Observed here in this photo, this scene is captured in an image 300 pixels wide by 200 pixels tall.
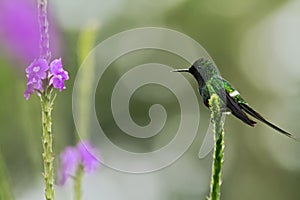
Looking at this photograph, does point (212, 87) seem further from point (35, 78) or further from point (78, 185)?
point (78, 185)

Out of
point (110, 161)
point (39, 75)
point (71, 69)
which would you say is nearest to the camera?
point (39, 75)

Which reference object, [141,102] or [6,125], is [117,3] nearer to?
[141,102]

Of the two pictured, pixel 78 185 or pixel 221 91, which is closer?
pixel 221 91

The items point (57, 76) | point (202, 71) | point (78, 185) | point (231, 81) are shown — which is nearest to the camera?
point (202, 71)

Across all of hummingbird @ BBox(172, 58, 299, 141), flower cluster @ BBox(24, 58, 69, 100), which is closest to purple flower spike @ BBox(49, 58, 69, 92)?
flower cluster @ BBox(24, 58, 69, 100)

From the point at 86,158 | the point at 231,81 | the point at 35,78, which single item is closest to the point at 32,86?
the point at 35,78

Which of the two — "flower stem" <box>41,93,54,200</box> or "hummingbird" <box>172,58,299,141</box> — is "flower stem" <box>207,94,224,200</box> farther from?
"flower stem" <box>41,93,54,200</box>

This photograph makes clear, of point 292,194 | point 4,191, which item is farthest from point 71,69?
point 4,191
